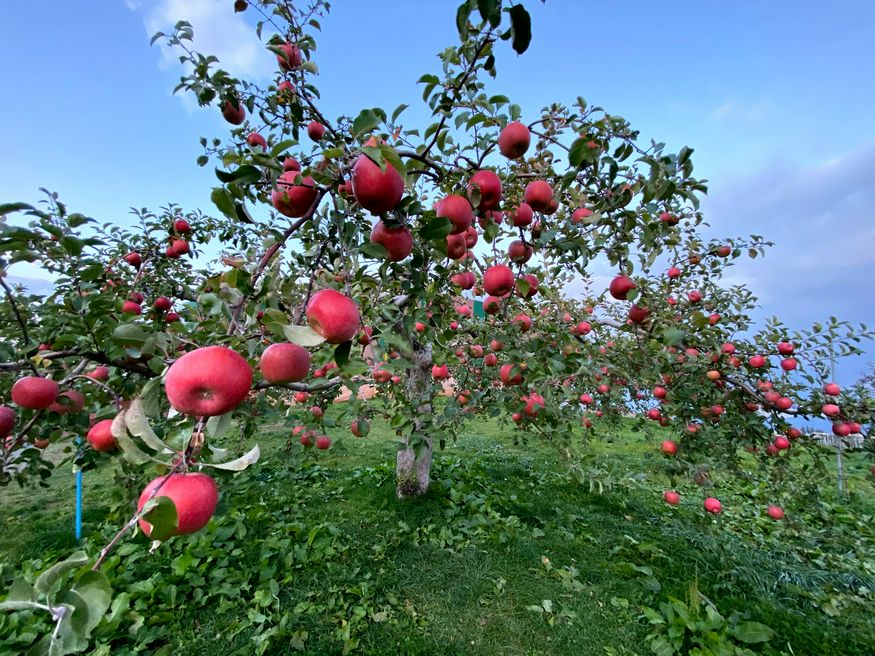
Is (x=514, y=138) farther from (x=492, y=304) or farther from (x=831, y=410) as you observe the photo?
(x=831, y=410)

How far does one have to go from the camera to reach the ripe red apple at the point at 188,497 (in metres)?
1.01

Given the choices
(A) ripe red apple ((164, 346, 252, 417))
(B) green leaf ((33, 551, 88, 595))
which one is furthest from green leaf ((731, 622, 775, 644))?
(B) green leaf ((33, 551, 88, 595))

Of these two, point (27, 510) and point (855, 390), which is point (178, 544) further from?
point (855, 390)

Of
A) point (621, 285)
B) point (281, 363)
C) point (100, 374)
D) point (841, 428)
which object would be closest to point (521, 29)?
point (281, 363)

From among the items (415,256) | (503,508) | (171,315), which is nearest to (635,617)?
(503,508)

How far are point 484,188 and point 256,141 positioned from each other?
171 centimetres

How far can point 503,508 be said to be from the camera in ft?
15.2

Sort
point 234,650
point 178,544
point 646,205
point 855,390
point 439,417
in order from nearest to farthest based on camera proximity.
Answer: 1. point 646,205
2. point 234,650
3. point 439,417
4. point 855,390
5. point 178,544

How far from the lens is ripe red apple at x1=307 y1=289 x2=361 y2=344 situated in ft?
3.61

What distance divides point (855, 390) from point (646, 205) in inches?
119

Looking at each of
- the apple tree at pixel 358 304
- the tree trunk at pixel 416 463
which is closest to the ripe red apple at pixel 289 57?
the apple tree at pixel 358 304

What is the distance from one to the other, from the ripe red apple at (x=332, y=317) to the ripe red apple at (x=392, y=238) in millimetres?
263

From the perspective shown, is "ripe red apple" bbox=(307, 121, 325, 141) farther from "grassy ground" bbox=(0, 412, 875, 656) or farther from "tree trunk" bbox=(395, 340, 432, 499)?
"tree trunk" bbox=(395, 340, 432, 499)

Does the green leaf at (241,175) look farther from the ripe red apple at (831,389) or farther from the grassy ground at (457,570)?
the ripe red apple at (831,389)
